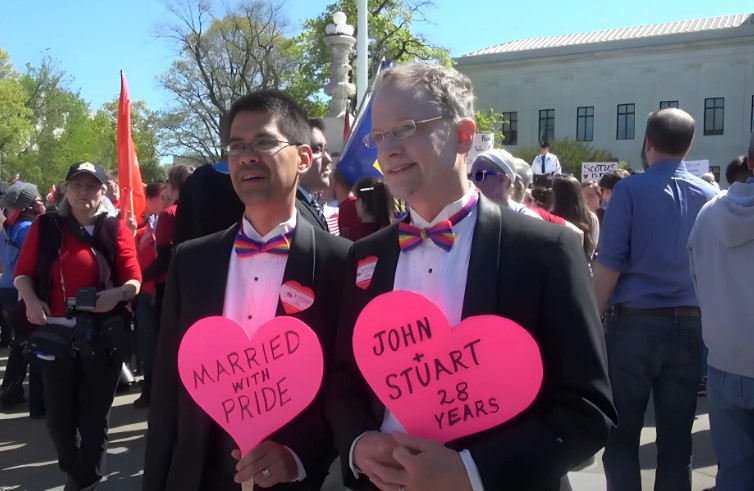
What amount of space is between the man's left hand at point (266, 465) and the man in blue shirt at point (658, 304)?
215 centimetres

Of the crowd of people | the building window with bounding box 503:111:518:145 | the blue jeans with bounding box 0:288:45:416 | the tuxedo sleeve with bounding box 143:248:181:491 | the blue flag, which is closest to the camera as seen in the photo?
the crowd of people

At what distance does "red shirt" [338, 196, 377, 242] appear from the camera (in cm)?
597

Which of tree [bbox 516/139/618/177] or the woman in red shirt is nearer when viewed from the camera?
the woman in red shirt

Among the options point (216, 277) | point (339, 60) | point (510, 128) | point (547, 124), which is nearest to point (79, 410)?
point (216, 277)

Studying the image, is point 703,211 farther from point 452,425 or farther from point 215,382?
point 215,382

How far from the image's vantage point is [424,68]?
1.99 m

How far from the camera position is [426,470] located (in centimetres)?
166

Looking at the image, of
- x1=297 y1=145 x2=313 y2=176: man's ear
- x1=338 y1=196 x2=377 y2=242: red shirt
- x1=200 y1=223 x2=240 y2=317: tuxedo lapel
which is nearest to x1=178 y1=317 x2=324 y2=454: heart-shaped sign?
x1=200 y1=223 x2=240 y2=317: tuxedo lapel

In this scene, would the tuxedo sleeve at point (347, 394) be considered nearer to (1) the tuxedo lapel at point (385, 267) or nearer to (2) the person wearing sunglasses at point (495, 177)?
(1) the tuxedo lapel at point (385, 267)

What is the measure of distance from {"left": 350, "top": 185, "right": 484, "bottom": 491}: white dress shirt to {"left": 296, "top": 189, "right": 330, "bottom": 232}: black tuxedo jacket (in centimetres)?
96

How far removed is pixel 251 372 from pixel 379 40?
3587 cm

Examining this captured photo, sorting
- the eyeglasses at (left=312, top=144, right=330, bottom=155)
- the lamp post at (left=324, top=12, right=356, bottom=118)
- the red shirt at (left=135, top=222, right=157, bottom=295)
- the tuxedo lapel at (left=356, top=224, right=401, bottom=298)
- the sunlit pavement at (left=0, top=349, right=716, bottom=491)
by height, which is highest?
the lamp post at (left=324, top=12, right=356, bottom=118)

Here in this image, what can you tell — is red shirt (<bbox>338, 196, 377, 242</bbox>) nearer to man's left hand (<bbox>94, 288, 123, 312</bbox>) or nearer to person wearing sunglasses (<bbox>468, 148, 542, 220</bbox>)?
person wearing sunglasses (<bbox>468, 148, 542, 220</bbox>)

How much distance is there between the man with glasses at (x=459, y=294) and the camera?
1705 millimetres
